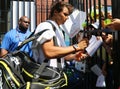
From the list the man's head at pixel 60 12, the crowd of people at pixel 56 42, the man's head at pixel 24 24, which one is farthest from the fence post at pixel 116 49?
the man's head at pixel 24 24

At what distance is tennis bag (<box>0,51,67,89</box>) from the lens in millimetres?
3559

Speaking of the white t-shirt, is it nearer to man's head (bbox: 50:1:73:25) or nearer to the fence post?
man's head (bbox: 50:1:73:25)

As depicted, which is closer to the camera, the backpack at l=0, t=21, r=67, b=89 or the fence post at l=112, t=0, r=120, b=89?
the backpack at l=0, t=21, r=67, b=89

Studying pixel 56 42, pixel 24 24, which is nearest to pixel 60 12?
pixel 56 42

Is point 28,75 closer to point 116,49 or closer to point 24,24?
point 116,49

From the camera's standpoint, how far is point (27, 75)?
3.61 metres

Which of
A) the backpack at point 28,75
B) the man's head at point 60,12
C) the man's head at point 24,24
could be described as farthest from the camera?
the man's head at point 24,24

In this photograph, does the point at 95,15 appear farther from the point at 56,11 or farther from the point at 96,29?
the point at 56,11

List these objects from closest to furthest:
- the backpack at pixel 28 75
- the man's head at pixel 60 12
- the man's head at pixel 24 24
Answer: the backpack at pixel 28 75
the man's head at pixel 60 12
the man's head at pixel 24 24

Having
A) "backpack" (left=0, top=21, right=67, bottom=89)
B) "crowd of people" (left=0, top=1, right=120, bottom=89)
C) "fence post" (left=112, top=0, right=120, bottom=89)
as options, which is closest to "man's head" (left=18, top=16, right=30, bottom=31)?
"crowd of people" (left=0, top=1, right=120, bottom=89)

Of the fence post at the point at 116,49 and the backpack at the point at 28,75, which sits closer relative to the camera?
the backpack at the point at 28,75

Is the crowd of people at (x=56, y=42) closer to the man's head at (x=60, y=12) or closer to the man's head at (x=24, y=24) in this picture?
the man's head at (x=60, y=12)

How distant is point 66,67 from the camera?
162 inches

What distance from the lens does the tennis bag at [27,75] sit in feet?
11.7
